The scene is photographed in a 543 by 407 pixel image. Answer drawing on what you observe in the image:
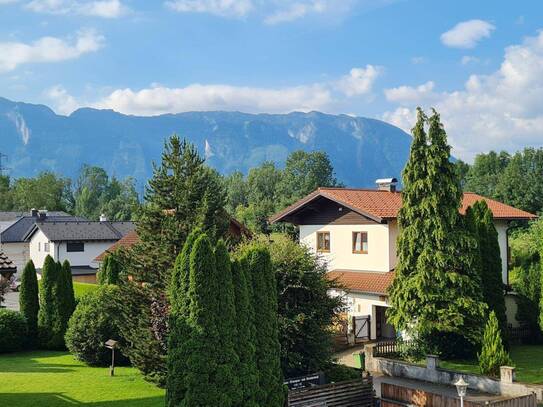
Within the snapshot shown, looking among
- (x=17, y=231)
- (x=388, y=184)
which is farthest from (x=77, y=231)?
(x=388, y=184)

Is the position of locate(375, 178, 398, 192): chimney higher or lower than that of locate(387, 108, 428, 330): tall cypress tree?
higher

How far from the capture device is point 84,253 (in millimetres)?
57250

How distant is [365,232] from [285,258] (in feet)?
36.8

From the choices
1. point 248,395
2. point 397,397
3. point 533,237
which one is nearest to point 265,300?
point 248,395

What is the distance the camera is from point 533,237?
44656 millimetres

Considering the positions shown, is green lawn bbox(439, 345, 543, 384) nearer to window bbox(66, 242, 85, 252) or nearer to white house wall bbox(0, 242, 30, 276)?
window bbox(66, 242, 85, 252)

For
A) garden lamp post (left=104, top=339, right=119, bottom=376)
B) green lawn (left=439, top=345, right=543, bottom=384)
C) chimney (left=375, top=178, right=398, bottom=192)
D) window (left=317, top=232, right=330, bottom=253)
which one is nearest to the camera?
garden lamp post (left=104, top=339, right=119, bottom=376)

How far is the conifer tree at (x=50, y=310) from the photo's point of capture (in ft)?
90.3

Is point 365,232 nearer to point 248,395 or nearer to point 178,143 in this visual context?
point 178,143

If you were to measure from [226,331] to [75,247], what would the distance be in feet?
153

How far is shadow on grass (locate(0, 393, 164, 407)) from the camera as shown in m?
17.2

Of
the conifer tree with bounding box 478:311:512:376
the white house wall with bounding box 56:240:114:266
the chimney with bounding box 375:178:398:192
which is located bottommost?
the conifer tree with bounding box 478:311:512:376

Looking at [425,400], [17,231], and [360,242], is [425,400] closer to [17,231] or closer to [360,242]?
[360,242]

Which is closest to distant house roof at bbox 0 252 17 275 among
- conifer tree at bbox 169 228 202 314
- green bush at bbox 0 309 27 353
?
conifer tree at bbox 169 228 202 314
